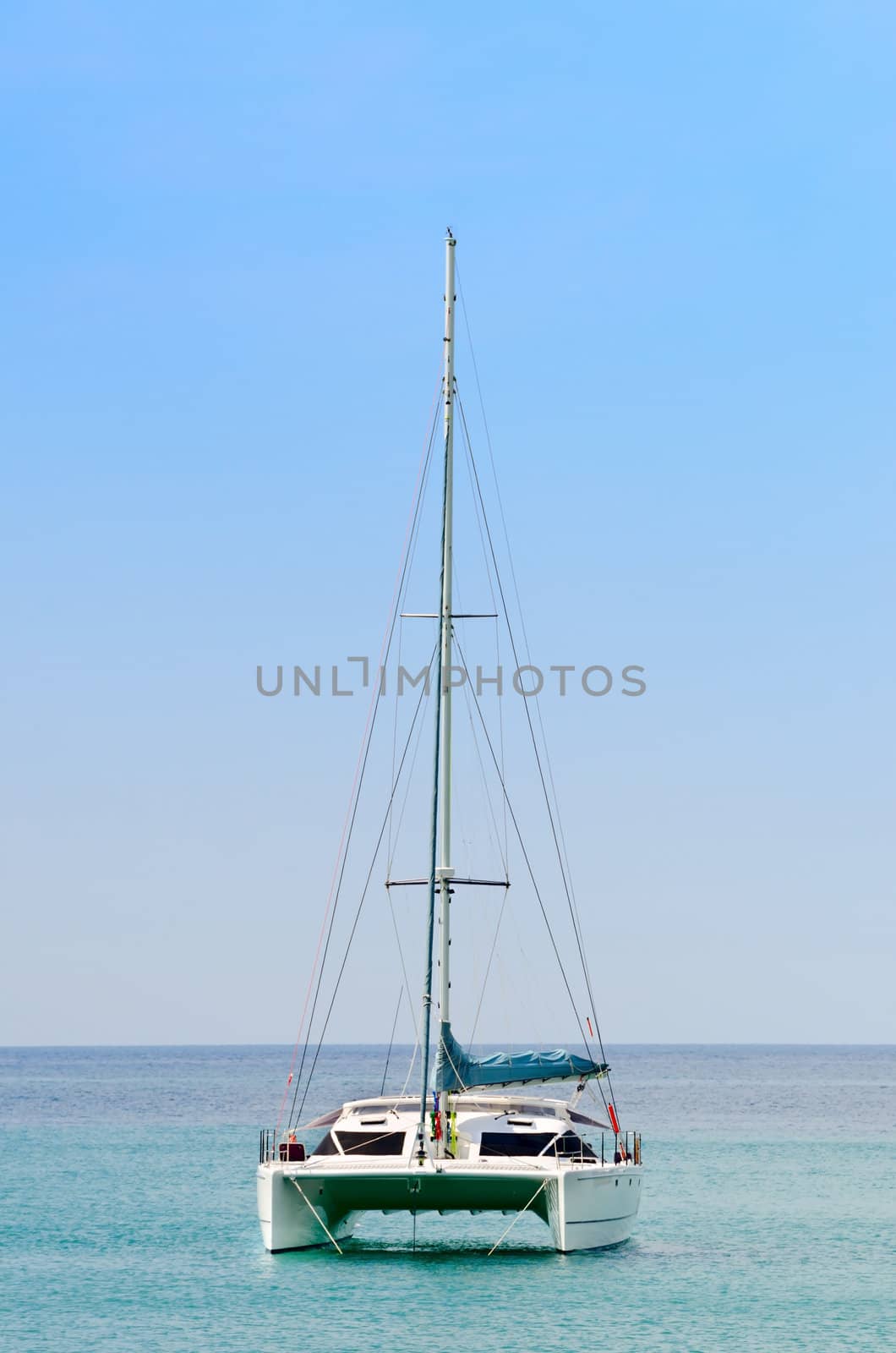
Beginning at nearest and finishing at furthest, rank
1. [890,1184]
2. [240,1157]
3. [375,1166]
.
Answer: [375,1166] < [890,1184] < [240,1157]

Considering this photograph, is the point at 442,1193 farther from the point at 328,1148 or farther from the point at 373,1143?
the point at 328,1148

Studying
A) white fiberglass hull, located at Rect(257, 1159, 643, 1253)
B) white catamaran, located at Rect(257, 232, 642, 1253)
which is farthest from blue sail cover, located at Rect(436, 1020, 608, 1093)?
white fiberglass hull, located at Rect(257, 1159, 643, 1253)

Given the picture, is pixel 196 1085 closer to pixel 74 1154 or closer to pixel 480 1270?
pixel 74 1154

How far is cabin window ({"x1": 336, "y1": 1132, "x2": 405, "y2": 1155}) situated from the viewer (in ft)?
92.6

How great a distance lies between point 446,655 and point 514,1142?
29.1ft

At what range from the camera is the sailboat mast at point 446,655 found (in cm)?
3083

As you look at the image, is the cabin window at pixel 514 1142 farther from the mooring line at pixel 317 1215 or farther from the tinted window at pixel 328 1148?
the mooring line at pixel 317 1215

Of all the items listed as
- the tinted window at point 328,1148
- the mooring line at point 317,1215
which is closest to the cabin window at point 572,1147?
the tinted window at point 328,1148

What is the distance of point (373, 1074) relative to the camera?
493 ft

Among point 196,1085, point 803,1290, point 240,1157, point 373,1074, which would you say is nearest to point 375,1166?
point 803,1290

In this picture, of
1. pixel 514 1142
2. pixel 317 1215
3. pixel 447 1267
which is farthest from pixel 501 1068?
pixel 317 1215

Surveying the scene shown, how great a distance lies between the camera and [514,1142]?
94.1ft

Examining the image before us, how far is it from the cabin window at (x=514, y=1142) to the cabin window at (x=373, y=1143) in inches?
55.0

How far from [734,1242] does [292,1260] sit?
9.19m
